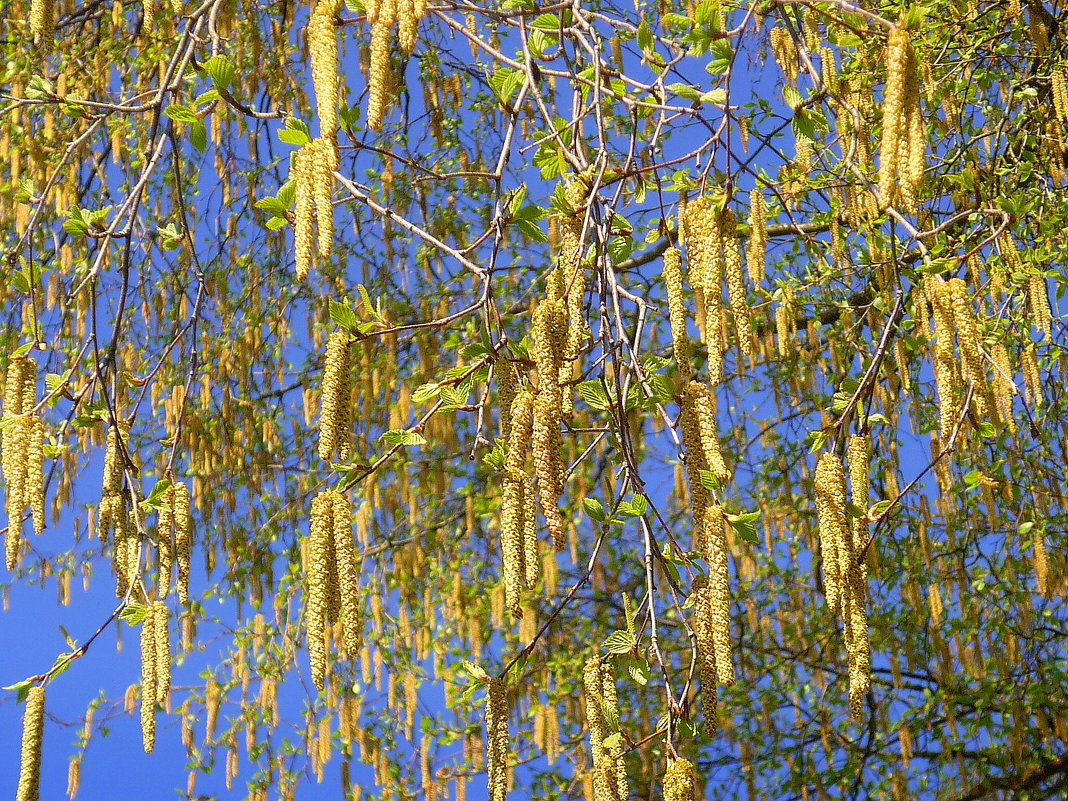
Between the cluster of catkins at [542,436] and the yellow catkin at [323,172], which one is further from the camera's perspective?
the yellow catkin at [323,172]

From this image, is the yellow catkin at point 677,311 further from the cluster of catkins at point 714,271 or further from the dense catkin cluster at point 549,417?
the dense catkin cluster at point 549,417

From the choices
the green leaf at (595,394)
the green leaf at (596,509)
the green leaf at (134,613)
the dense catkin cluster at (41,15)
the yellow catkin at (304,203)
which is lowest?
the green leaf at (134,613)

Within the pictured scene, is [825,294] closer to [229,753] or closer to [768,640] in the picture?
[768,640]

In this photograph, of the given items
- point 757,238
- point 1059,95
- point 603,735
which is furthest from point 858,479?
point 1059,95

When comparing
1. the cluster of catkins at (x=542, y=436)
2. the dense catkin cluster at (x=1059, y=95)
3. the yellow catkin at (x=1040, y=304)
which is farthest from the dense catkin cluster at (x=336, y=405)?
the dense catkin cluster at (x=1059, y=95)

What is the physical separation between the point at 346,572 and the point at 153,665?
1.51ft

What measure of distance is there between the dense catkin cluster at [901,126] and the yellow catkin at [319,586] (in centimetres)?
77

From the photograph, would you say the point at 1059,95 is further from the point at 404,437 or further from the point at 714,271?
the point at 404,437

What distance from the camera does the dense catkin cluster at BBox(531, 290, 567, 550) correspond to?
1283 mm

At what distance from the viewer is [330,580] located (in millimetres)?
1433

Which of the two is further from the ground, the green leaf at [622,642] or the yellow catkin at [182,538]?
the yellow catkin at [182,538]

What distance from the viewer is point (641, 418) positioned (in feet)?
14.5

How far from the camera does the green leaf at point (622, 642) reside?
1.63 m

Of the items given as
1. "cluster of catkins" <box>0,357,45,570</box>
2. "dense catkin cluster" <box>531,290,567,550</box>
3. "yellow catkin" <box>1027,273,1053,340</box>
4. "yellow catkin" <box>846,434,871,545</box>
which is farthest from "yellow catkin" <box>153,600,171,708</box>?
"yellow catkin" <box>1027,273,1053,340</box>
